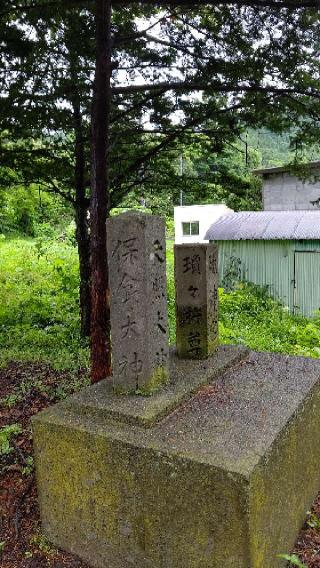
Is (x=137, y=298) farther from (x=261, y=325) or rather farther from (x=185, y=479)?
(x=261, y=325)

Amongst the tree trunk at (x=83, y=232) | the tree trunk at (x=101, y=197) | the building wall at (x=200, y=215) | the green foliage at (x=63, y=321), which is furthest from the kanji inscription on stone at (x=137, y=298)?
the building wall at (x=200, y=215)

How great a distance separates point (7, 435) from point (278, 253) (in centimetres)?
1025

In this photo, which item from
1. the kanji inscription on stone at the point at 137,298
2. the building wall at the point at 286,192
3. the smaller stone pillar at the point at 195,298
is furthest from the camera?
the building wall at the point at 286,192

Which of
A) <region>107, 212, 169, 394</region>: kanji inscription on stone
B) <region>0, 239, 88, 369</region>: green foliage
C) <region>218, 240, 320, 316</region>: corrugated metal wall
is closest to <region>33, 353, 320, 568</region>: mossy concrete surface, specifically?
<region>107, 212, 169, 394</region>: kanji inscription on stone

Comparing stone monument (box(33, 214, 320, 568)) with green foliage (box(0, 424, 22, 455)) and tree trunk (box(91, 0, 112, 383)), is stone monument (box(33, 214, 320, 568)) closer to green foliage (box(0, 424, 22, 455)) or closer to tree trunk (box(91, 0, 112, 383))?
green foliage (box(0, 424, 22, 455))

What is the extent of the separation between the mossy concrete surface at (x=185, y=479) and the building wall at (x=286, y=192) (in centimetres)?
1282

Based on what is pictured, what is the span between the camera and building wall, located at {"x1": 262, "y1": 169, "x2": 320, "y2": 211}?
15.4 metres

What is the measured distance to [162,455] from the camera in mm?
2918

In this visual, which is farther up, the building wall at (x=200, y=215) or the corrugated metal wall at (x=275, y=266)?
the building wall at (x=200, y=215)

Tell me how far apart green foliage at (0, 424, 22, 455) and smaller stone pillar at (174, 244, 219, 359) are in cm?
200

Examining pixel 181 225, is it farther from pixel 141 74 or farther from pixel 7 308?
pixel 141 74

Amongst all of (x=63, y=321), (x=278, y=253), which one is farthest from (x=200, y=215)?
(x=63, y=321)

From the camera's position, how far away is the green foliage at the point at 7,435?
178 inches

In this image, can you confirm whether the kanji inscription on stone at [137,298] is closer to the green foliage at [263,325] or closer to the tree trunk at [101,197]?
the tree trunk at [101,197]
